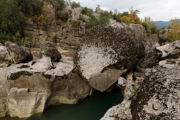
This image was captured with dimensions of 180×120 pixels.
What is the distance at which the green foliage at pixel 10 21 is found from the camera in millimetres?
13395

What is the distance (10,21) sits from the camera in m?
14.1

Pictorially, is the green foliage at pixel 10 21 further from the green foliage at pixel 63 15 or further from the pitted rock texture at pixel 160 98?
the pitted rock texture at pixel 160 98

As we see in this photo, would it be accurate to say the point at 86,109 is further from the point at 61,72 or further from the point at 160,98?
the point at 160,98

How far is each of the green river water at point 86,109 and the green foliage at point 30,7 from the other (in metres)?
15.9

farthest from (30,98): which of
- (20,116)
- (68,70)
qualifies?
(68,70)

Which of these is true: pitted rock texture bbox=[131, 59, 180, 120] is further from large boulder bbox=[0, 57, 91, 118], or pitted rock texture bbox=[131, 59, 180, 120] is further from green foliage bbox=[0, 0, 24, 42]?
green foliage bbox=[0, 0, 24, 42]

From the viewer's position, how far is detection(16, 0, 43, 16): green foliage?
698 inches

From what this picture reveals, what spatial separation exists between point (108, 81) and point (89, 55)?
2.00 meters

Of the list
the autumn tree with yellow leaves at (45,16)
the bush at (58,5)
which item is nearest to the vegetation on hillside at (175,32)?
the bush at (58,5)

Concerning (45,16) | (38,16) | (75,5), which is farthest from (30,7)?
(75,5)

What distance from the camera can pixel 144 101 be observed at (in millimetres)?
3172

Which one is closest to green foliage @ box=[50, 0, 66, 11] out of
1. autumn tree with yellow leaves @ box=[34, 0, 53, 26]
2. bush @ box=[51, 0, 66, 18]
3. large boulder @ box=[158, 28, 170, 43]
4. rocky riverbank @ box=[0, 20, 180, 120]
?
bush @ box=[51, 0, 66, 18]

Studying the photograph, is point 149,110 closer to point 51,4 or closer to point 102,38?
point 102,38

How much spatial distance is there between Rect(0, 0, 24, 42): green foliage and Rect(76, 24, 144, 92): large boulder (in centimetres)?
1063
